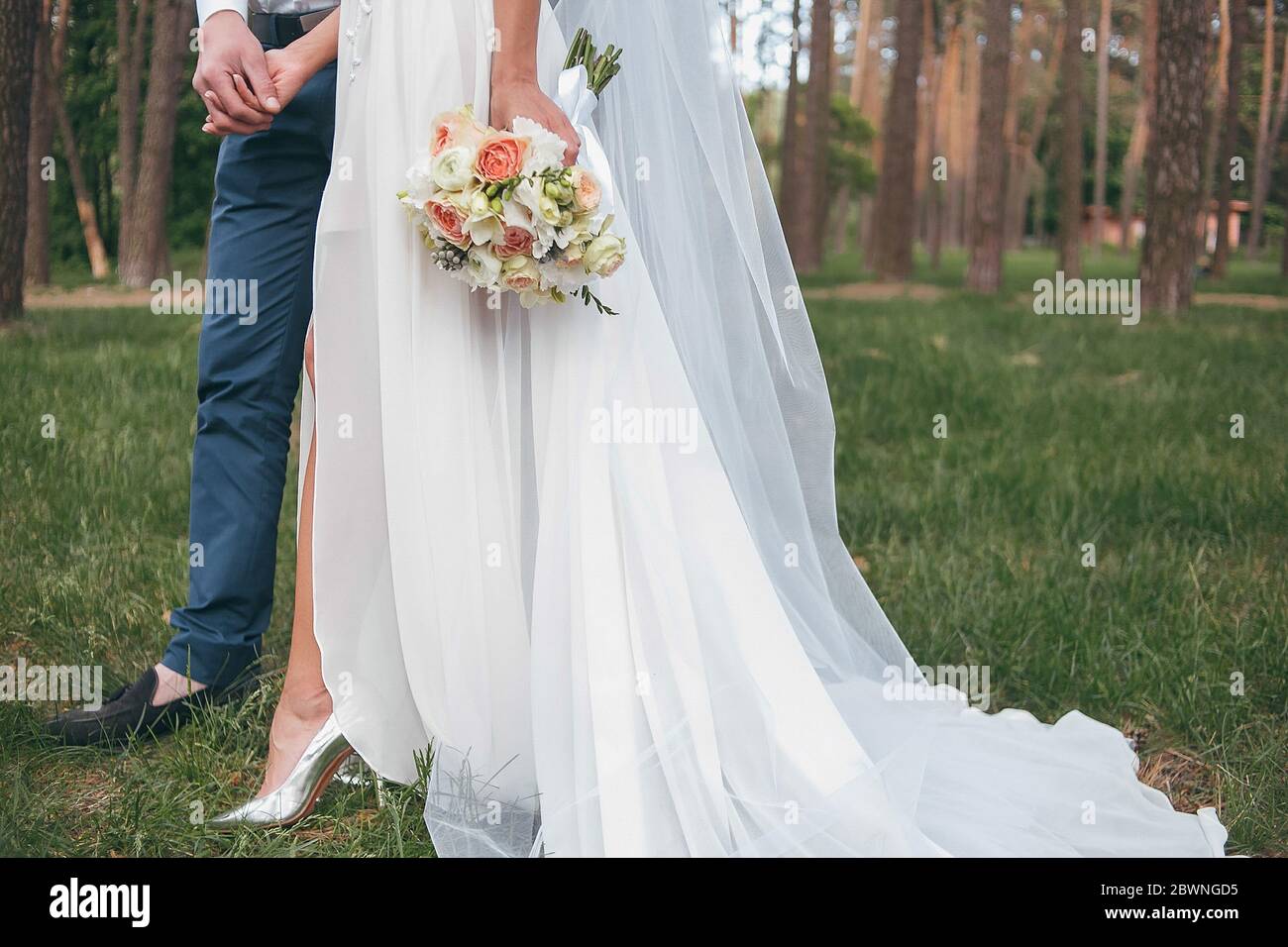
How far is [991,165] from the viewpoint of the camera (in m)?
14.1

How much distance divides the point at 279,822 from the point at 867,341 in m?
6.02

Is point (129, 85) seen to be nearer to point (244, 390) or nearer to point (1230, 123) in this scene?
point (244, 390)

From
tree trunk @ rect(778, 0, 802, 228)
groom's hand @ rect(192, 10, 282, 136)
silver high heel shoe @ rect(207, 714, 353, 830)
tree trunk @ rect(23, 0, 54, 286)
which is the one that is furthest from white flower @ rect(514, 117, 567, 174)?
tree trunk @ rect(778, 0, 802, 228)

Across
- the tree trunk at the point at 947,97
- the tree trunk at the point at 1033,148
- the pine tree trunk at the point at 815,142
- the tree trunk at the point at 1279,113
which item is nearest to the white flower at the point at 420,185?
the pine tree trunk at the point at 815,142

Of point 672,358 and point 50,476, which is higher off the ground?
point 672,358

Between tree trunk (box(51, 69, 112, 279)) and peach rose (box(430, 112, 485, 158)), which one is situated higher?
tree trunk (box(51, 69, 112, 279))

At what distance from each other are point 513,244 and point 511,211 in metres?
0.06

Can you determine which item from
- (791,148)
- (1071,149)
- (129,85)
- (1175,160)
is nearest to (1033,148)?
(791,148)

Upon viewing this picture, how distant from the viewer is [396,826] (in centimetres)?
205

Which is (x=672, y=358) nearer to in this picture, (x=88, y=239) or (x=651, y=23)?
(x=651, y=23)

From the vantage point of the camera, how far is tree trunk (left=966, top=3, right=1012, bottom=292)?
45.2ft

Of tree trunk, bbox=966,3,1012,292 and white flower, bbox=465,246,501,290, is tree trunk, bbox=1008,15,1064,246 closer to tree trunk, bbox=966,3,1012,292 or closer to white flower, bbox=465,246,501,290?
tree trunk, bbox=966,3,1012,292

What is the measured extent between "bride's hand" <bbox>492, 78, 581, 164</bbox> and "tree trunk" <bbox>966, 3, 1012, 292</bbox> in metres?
12.8

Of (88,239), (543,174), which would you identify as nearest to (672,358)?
(543,174)
